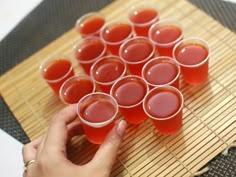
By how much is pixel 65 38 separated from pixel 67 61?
21 centimetres

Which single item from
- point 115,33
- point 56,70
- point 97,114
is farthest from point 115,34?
point 97,114

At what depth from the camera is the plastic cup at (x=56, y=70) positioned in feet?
4.37

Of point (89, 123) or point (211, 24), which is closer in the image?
point (89, 123)

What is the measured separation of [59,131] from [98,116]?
14 cm

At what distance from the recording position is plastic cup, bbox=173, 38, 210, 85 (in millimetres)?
1206

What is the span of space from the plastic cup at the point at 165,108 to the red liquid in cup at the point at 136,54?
170 millimetres

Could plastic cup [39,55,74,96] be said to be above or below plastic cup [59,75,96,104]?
above

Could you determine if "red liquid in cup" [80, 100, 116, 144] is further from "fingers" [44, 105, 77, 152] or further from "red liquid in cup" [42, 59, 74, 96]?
"red liquid in cup" [42, 59, 74, 96]

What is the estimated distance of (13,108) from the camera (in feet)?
4.59

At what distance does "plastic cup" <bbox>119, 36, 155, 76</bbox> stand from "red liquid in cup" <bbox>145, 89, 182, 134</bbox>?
174mm

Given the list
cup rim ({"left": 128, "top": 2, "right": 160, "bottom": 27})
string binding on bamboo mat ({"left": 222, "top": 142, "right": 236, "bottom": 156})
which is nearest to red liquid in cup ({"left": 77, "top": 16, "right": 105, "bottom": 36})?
cup rim ({"left": 128, "top": 2, "right": 160, "bottom": 27})

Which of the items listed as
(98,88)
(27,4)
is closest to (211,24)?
(98,88)

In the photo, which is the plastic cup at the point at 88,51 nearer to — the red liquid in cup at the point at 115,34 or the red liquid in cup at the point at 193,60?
the red liquid in cup at the point at 115,34

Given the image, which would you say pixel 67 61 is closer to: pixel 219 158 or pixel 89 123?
pixel 89 123
